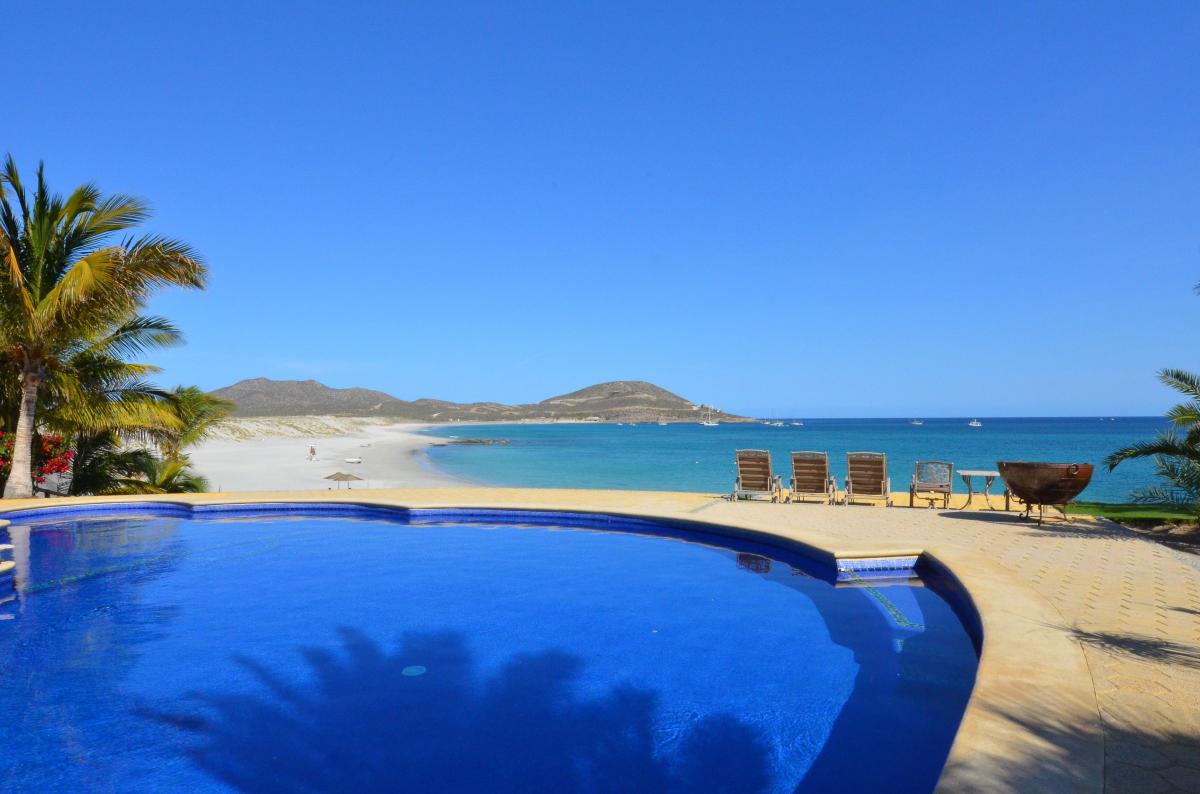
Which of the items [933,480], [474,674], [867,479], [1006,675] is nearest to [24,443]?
[474,674]

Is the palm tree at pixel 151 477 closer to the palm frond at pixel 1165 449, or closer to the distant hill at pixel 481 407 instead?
the palm frond at pixel 1165 449

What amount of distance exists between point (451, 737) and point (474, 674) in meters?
1.09

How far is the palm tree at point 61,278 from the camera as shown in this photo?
12352mm

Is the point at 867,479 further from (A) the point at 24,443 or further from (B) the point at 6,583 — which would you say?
(A) the point at 24,443

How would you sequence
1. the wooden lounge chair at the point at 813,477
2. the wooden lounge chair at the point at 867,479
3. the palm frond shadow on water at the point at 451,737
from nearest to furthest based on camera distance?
the palm frond shadow on water at the point at 451,737, the wooden lounge chair at the point at 867,479, the wooden lounge chair at the point at 813,477

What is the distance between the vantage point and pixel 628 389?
653 ft

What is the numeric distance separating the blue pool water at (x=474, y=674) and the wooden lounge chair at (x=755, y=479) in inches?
136

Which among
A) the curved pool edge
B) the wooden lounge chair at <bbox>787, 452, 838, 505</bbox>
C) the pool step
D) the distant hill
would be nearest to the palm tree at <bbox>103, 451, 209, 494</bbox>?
the curved pool edge

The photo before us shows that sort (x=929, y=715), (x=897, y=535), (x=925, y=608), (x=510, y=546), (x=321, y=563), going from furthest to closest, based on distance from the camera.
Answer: (x=510, y=546), (x=321, y=563), (x=897, y=535), (x=925, y=608), (x=929, y=715)

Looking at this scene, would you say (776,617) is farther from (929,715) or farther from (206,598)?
(206,598)

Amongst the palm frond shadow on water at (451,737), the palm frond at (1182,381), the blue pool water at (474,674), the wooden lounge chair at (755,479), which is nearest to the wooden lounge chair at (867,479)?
the wooden lounge chair at (755,479)

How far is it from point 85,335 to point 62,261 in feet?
4.71

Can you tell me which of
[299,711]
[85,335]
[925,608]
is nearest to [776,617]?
[925,608]

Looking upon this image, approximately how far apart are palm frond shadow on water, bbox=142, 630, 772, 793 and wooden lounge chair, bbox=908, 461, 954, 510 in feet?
27.8
